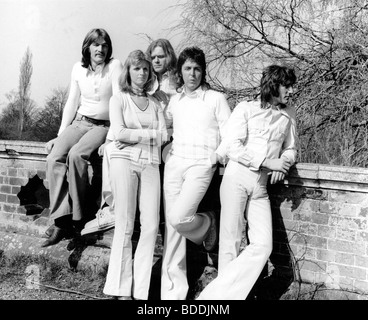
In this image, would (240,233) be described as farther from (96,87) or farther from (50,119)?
(50,119)

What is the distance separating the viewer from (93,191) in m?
5.25

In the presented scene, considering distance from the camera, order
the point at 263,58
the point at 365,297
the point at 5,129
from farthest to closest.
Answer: the point at 5,129, the point at 263,58, the point at 365,297

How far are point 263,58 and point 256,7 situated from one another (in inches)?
29.7

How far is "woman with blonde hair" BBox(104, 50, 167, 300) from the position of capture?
4.10 meters

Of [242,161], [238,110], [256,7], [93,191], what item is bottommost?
[93,191]

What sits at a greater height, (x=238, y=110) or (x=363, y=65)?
(x=363, y=65)

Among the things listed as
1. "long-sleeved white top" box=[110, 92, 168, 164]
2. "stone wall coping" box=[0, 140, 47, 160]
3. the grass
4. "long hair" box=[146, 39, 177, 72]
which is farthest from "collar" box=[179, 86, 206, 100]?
"stone wall coping" box=[0, 140, 47, 160]

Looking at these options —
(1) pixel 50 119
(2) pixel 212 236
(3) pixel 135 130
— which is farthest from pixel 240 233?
(1) pixel 50 119

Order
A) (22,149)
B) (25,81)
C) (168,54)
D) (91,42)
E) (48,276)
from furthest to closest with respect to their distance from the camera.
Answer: (25,81)
(22,149)
(48,276)
(91,42)
(168,54)

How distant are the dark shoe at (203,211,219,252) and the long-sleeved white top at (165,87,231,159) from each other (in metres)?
0.56

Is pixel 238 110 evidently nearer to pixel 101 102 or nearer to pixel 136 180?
pixel 136 180

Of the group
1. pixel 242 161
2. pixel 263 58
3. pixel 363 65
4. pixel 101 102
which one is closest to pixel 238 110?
pixel 242 161

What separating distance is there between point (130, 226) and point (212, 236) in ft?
2.29

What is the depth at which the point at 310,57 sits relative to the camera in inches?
283
